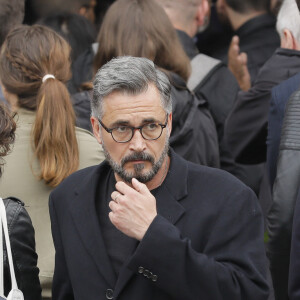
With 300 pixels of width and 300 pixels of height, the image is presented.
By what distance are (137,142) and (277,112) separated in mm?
1354

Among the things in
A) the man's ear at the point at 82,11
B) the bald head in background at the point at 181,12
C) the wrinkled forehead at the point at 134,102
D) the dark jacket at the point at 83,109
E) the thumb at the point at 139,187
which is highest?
the wrinkled forehead at the point at 134,102

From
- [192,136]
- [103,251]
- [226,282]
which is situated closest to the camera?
[226,282]

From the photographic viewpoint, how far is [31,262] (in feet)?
10.1

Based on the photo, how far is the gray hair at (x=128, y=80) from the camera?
A: 2.91m

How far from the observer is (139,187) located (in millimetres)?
2689

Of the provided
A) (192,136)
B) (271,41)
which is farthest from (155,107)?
(271,41)

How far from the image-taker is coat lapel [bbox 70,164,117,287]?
2877 millimetres

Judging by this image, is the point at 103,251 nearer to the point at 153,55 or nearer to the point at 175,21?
the point at 153,55

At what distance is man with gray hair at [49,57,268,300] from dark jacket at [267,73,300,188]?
3.54 feet

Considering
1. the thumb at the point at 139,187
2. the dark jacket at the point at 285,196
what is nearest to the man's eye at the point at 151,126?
the thumb at the point at 139,187

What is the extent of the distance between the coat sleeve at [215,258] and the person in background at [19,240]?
528mm

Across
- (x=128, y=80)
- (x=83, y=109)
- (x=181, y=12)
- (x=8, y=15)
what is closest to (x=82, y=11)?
(x=181, y=12)

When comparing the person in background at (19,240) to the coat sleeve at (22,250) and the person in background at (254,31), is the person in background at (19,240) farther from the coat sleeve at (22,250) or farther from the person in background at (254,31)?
the person in background at (254,31)

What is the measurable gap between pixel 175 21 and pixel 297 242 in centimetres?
297
